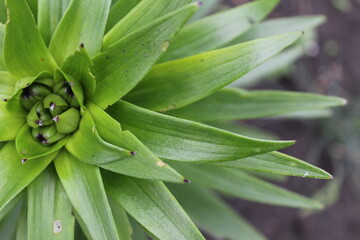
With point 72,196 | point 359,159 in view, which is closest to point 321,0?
point 359,159

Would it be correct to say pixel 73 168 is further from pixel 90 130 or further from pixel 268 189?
pixel 268 189

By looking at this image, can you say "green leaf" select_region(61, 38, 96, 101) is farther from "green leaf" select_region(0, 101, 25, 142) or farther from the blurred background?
the blurred background

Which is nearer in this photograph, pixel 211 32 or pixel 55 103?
pixel 55 103

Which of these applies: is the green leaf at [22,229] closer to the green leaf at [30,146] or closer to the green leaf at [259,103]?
the green leaf at [30,146]

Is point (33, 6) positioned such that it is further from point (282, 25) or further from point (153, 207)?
point (282, 25)

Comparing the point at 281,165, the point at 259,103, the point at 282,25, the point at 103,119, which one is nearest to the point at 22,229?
the point at 103,119

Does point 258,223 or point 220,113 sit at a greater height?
point 220,113
